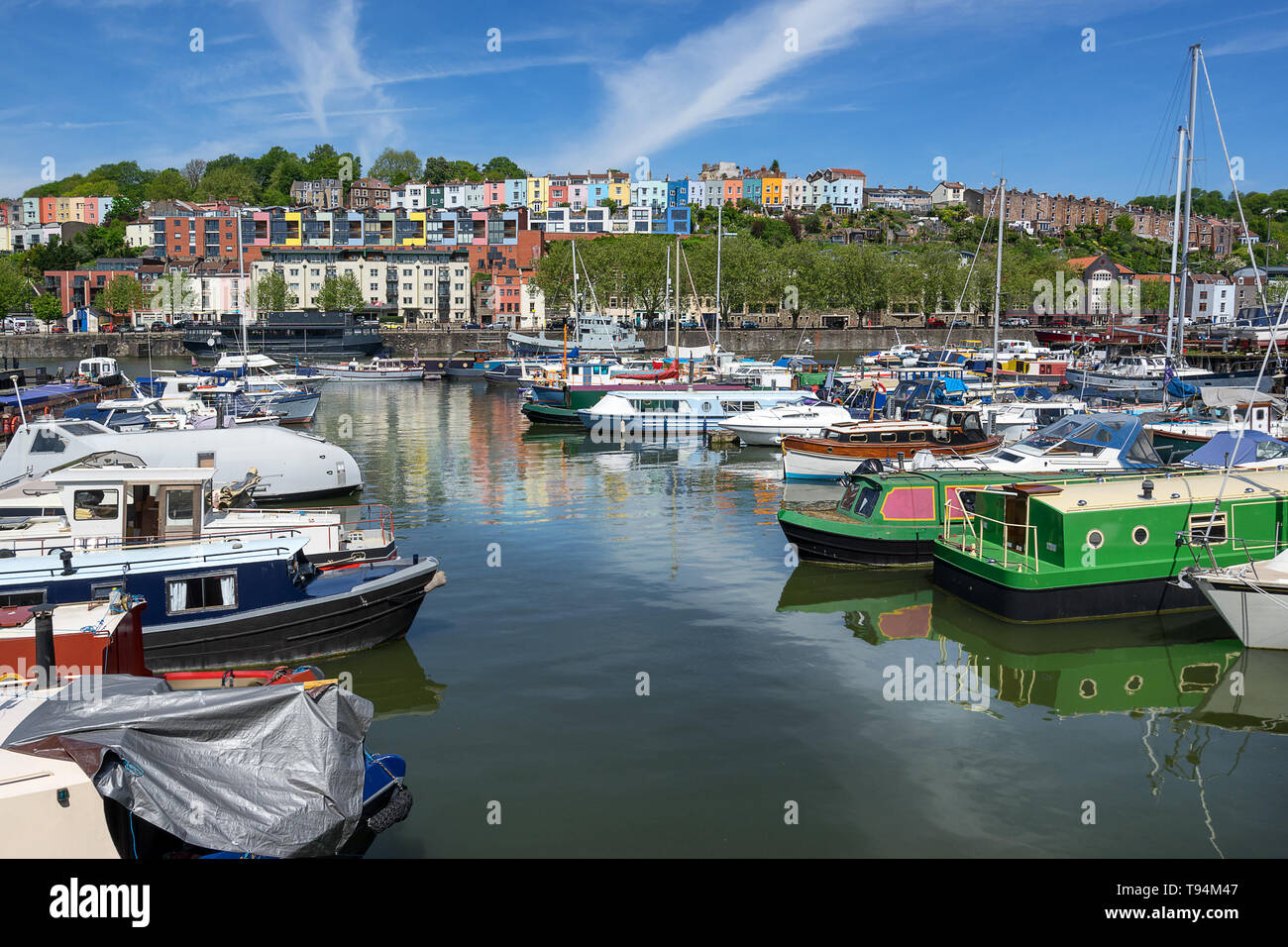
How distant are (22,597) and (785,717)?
33.8 ft

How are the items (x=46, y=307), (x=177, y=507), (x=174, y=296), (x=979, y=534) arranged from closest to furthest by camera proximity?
(x=177, y=507), (x=979, y=534), (x=46, y=307), (x=174, y=296)

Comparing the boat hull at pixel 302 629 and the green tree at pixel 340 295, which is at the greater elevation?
the green tree at pixel 340 295

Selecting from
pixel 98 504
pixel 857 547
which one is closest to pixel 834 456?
pixel 857 547

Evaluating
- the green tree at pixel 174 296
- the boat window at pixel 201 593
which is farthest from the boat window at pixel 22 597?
the green tree at pixel 174 296

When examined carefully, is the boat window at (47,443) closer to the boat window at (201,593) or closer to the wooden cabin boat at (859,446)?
the boat window at (201,593)

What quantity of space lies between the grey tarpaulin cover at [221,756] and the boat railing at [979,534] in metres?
12.6

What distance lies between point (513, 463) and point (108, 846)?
29.8 meters

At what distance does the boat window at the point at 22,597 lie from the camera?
13953 mm

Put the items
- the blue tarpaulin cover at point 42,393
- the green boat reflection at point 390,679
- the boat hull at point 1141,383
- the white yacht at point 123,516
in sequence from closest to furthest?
→ the green boat reflection at point 390,679 < the white yacht at point 123,516 < the blue tarpaulin cover at point 42,393 < the boat hull at point 1141,383

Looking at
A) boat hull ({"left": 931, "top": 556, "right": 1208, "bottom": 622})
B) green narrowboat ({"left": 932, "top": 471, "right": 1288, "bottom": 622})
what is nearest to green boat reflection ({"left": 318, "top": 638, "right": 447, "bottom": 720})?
boat hull ({"left": 931, "top": 556, "right": 1208, "bottom": 622})

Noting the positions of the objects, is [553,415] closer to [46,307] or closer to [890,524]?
[890,524]

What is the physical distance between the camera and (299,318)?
376ft

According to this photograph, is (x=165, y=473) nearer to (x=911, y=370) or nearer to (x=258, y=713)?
(x=258, y=713)

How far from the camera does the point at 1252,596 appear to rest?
1616cm
